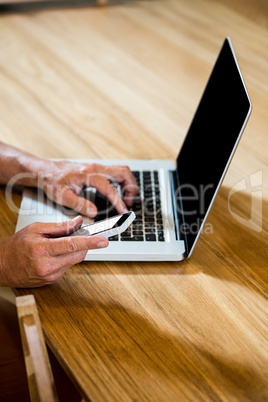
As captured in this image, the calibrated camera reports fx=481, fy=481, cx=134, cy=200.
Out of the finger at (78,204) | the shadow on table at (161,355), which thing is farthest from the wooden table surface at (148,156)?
the finger at (78,204)

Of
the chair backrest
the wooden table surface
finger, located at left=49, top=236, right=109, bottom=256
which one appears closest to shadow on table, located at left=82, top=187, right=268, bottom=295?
the wooden table surface

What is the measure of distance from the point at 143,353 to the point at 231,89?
486 mm

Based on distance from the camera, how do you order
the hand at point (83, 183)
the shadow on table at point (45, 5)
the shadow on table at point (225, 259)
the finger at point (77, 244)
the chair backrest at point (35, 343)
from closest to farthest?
the chair backrest at point (35, 343)
the finger at point (77, 244)
the shadow on table at point (225, 259)
the hand at point (83, 183)
the shadow on table at point (45, 5)

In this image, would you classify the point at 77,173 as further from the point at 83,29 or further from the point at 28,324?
the point at 83,29

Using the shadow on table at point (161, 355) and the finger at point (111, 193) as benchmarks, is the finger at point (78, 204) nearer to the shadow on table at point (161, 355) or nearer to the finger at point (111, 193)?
the finger at point (111, 193)

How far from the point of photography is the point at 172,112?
1.31 meters

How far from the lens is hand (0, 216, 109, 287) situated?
0.75m

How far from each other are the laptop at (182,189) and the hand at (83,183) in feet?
0.06

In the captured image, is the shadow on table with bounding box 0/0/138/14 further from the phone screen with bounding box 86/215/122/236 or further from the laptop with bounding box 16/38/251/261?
the phone screen with bounding box 86/215/122/236

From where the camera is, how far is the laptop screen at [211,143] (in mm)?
804

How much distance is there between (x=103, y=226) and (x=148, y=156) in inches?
15.9

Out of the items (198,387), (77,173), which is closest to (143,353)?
(198,387)

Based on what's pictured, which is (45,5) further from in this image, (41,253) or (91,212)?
(41,253)

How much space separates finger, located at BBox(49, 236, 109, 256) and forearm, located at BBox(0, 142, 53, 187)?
0.28 metres
